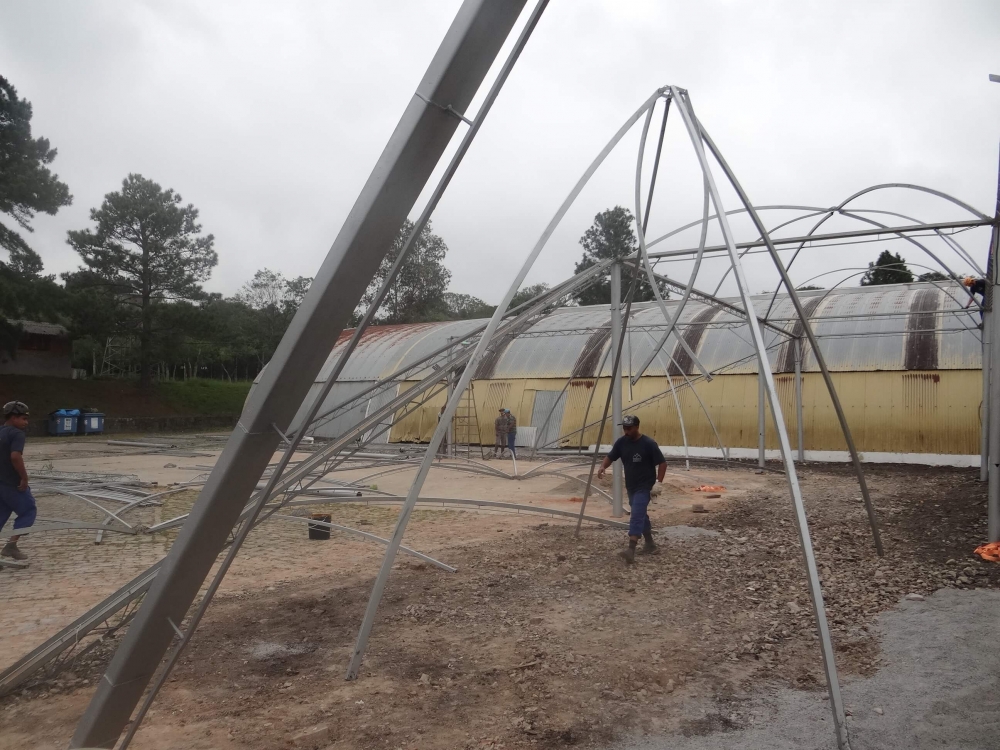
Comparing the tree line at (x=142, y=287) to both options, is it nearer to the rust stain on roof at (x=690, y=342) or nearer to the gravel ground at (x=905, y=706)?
the rust stain on roof at (x=690, y=342)

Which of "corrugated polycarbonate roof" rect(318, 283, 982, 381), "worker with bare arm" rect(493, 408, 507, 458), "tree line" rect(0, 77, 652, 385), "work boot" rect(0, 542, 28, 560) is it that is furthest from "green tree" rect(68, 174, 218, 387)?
"work boot" rect(0, 542, 28, 560)

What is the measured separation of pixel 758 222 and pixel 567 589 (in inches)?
156

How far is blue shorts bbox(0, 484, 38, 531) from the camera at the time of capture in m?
7.77

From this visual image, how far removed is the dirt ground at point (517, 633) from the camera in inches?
169

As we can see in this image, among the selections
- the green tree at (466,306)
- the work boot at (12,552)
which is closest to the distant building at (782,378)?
the work boot at (12,552)

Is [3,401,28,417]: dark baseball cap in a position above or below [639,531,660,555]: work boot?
above

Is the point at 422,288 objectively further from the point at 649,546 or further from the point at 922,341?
the point at 649,546

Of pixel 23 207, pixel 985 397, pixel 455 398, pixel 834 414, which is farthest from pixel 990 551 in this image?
pixel 23 207

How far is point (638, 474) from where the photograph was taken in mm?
8180

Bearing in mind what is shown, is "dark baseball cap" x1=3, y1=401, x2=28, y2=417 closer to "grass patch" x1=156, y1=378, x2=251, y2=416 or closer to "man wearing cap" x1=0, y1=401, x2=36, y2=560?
"man wearing cap" x1=0, y1=401, x2=36, y2=560

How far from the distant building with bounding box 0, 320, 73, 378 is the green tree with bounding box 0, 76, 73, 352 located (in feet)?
21.6

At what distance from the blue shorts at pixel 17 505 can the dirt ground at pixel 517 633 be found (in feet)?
2.04

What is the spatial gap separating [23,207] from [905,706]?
101 feet

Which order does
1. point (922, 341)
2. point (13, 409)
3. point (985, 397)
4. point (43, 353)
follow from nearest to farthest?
point (13, 409)
point (985, 397)
point (922, 341)
point (43, 353)
